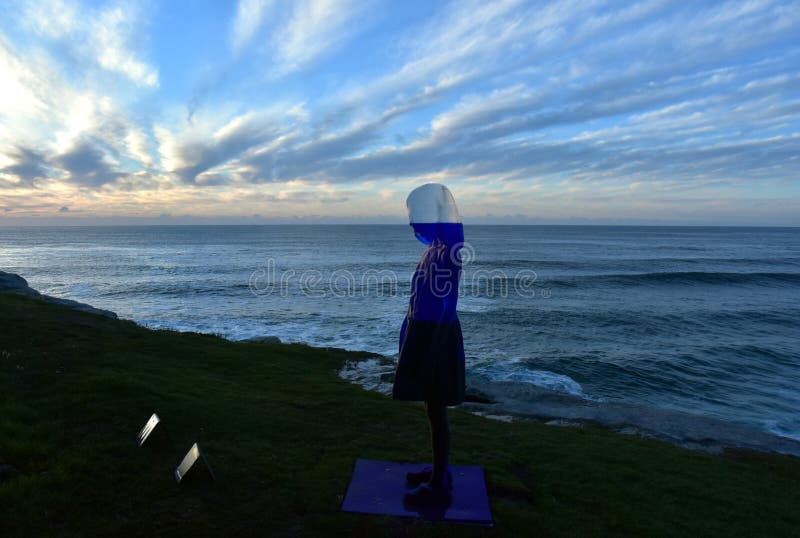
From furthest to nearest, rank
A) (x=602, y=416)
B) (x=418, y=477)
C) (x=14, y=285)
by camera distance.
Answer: (x=14, y=285), (x=602, y=416), (x=418, y=477)

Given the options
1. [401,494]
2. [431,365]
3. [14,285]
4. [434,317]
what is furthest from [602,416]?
→ [14,285]

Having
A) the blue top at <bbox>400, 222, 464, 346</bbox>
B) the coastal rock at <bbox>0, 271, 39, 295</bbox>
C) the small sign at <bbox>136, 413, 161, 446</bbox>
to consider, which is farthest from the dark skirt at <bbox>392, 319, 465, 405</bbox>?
the coastal rock at <bbox>0, 271, 39, 295</bbox>

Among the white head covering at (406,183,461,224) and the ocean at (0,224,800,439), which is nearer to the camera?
the white head covering at (406,183,461,224)

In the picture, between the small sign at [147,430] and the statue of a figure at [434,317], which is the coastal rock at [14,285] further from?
the statue of a figure at [434,317]

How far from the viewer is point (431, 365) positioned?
15.9 ft

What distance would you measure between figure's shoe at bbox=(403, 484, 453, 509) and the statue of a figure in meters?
0.02

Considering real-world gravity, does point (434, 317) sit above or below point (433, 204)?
below

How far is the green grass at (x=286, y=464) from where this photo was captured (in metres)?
4.62

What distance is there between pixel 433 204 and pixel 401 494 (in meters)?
3.31

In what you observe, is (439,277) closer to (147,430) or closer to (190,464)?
(190,464)

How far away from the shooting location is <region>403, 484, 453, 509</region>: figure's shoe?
197 inches

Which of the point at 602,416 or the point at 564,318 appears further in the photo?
the point at 564,318

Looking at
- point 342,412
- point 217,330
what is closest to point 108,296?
point 217,330

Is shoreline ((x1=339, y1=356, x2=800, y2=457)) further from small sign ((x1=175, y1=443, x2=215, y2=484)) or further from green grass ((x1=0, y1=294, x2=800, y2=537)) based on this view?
small sign ((x1=175, y1=443, x2=215, y2=484))
